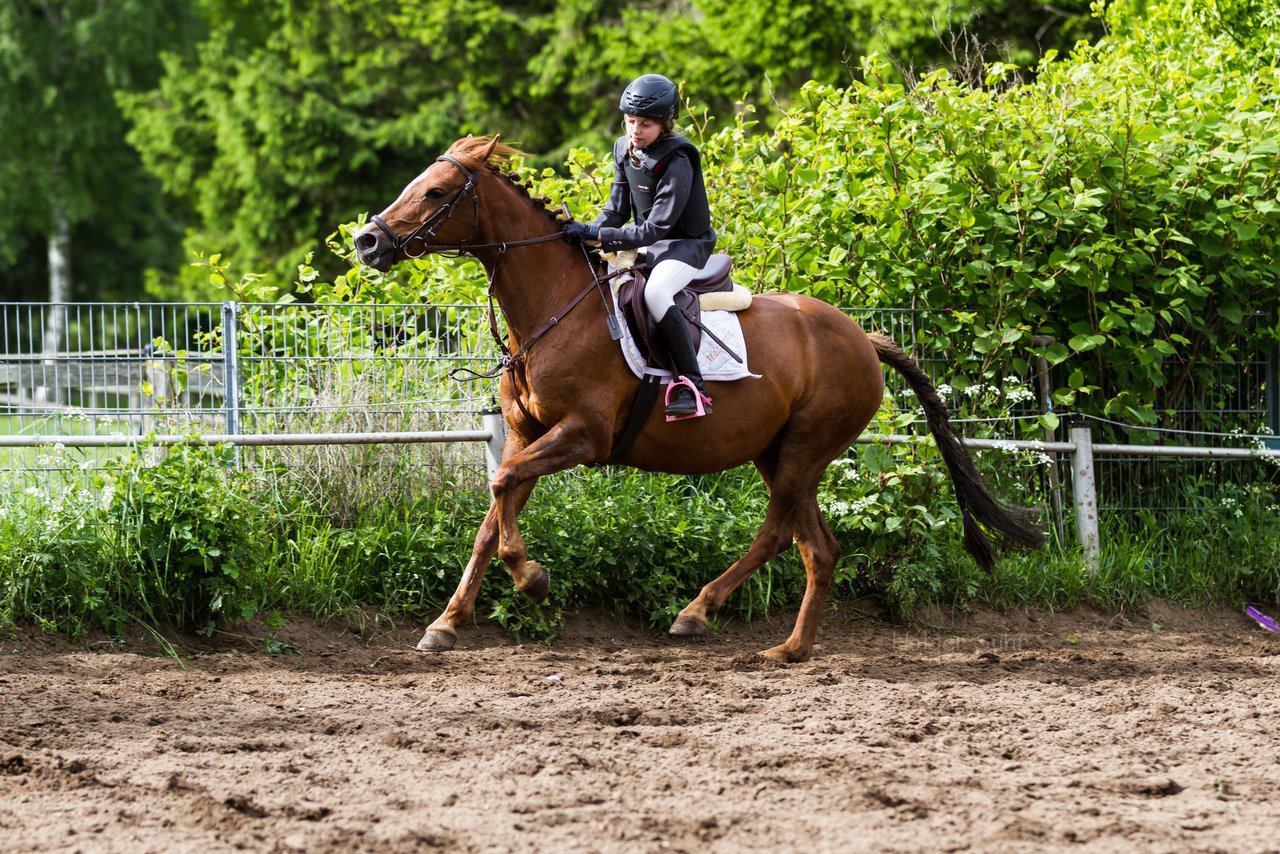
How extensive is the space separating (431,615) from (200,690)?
5.53 ft

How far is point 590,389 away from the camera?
698cm

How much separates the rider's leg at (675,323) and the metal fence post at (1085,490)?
125 inches

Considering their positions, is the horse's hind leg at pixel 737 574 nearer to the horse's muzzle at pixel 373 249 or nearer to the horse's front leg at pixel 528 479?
→ the horse's front leg at pixel 528 479

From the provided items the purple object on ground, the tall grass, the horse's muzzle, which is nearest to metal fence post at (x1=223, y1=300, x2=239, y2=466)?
the tall grass

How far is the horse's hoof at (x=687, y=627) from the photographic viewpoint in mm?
7508

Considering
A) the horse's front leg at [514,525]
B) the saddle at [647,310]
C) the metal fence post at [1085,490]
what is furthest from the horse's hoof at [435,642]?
the metal fence post at [1085,490]

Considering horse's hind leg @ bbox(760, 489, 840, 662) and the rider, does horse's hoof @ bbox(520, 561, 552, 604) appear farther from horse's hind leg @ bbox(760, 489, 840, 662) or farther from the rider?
horse's hind leg @ bbox(760, 489, 840, 662)

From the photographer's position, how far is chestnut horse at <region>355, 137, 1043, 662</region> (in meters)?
6.81

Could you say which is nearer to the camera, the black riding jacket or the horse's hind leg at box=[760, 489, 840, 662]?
the black riding jacket

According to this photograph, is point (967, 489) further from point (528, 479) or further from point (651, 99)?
point (651, 99)

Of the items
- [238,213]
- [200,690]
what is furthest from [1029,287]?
[238,213]

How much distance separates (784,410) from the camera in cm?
753

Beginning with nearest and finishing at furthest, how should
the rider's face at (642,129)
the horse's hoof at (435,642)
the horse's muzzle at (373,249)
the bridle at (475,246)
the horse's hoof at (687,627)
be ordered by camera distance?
the horse's muzzle at (373,249)
the bridle at (475,246)
the rider's face at (642,129)
the horse's hoof at (435,642)
the horse's hoof at (687,627)

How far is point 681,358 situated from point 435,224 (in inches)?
53.7
